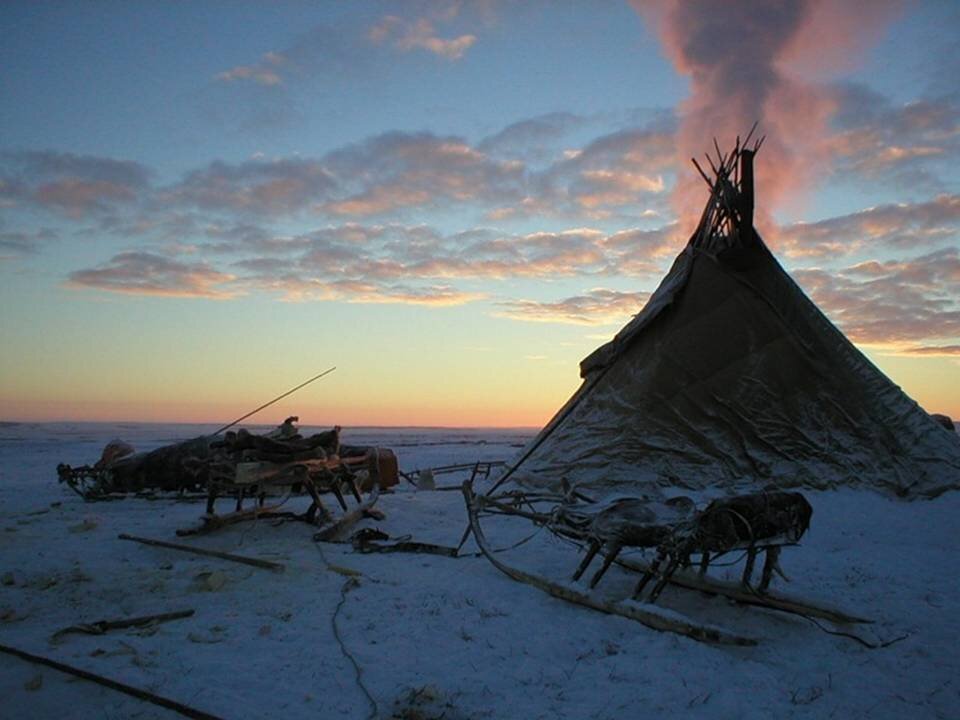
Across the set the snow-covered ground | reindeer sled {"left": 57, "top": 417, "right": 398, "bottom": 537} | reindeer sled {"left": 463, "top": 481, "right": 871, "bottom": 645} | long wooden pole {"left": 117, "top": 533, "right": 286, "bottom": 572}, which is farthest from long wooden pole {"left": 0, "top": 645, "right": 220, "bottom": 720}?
reindeer sled {"left": 57, "top": 417, "right": 398, "bottom": 537}

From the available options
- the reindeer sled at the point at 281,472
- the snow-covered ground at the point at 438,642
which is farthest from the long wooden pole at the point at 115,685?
the reindeer sled at the point at 281,472

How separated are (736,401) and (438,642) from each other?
9111 mm

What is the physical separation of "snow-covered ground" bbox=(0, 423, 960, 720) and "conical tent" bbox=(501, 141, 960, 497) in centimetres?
316

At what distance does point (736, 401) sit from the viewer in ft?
42.5

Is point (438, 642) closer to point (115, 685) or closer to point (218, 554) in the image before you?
point (115, 685)

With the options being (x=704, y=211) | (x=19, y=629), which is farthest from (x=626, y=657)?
(x=704, y=211)

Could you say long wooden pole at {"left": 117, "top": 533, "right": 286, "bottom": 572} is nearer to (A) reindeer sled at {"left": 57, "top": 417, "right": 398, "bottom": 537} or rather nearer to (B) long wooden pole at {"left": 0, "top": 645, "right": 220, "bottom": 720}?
(A) reindeer sled at {"left": 57, "top": 417, "right": 398, "bottom": 537}

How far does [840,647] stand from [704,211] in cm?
1008

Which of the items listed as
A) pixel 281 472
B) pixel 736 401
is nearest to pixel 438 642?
pixel 281 472

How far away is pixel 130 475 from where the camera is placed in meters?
15.6

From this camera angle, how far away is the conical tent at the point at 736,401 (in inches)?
486

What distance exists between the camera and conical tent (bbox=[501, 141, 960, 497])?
12344mm

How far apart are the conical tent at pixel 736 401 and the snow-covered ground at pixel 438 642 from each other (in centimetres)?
316

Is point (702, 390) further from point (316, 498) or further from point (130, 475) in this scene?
point (130, 475)
